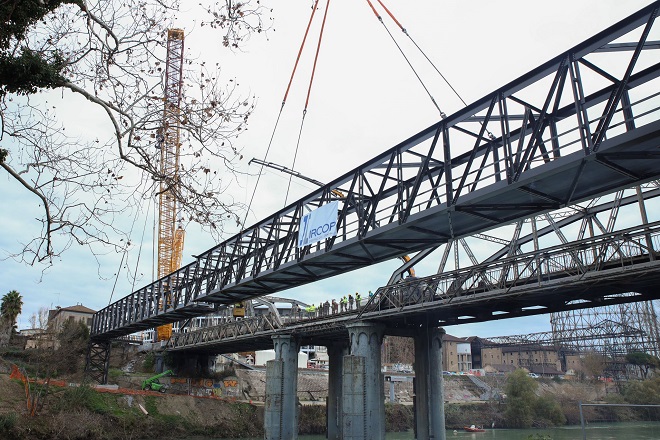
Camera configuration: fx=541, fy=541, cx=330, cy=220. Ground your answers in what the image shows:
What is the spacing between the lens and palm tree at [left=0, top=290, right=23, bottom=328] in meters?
69.6

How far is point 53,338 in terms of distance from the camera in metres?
71.8

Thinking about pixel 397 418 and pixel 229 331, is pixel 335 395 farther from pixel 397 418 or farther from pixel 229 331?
pixel 397 418

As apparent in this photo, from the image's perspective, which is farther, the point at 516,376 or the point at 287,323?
the point at 516,376

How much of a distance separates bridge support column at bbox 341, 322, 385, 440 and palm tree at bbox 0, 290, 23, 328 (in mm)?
53688

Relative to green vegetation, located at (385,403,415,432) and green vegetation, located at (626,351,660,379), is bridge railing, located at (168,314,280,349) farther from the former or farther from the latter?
green vegetation, located at (626,351,660,379)

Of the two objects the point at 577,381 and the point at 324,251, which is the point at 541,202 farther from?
the point at 577,381

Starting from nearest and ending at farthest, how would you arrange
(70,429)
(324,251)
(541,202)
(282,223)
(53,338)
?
1. (541,202)
2. (324,251)
3. (282,223)
4. (70,429)
5. (53,338)

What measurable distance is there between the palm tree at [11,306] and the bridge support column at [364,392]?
53.7m

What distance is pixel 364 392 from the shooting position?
35.1m

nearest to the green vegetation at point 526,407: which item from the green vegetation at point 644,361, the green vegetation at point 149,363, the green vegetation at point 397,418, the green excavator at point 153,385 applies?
the green vegetation at point 397,418

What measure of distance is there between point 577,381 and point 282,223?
334 feet

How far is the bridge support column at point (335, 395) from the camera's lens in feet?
164

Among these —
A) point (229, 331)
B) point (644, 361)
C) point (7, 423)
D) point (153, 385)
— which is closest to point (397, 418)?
point (229, 331)

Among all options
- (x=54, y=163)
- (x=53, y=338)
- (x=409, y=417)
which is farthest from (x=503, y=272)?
(x=53, y=338)
